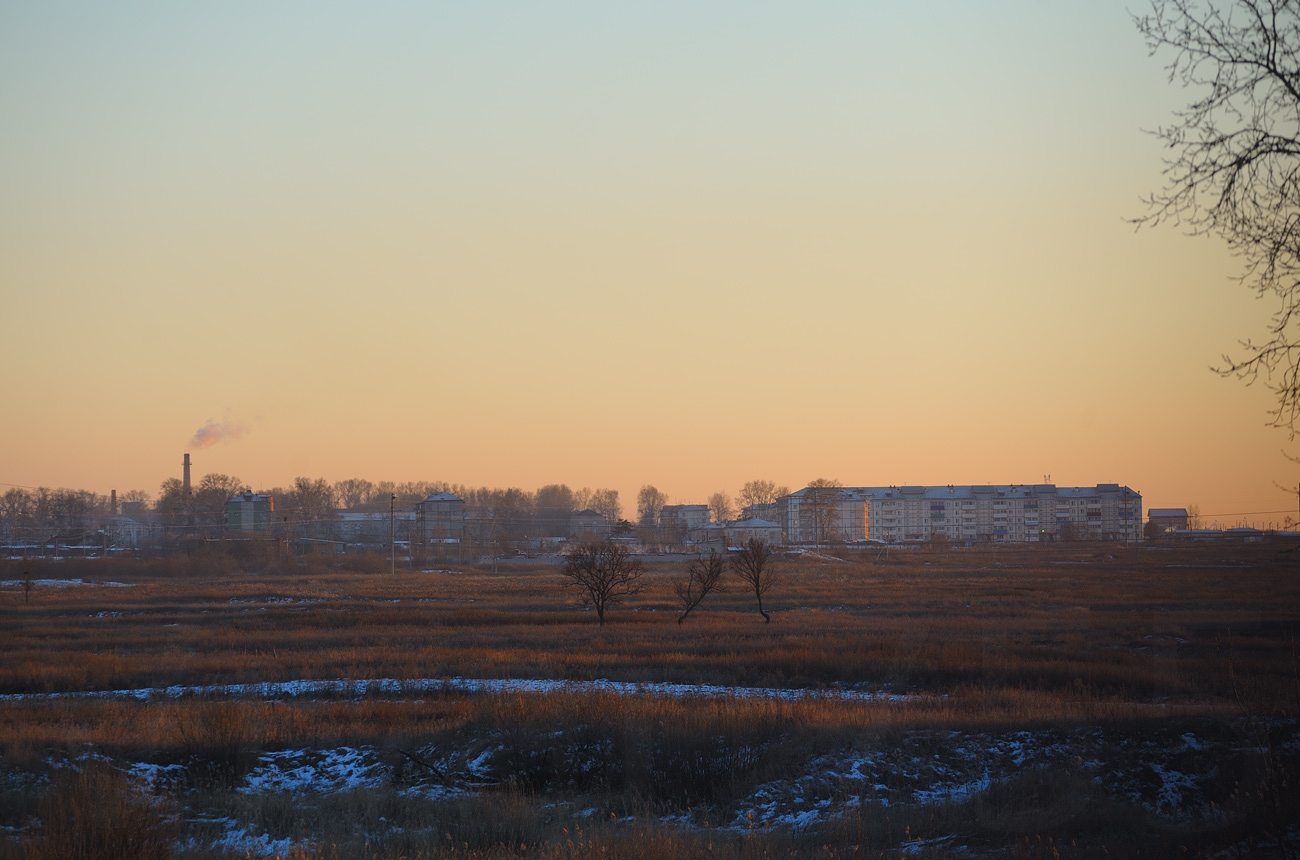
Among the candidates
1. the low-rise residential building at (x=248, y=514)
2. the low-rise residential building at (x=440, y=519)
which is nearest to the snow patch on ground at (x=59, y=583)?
the low-rise residential building at (x=248, y=514)

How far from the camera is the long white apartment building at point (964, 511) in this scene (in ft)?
561

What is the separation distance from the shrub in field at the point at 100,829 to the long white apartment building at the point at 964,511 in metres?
159

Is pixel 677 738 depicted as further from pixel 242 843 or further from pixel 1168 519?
pixel 1168 519

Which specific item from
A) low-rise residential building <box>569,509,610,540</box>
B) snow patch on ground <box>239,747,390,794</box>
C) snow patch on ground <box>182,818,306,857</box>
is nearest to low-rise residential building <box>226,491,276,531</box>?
low-rise residential building <box>569,509,610,540</box>

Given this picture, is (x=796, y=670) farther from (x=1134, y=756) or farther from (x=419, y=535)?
(x=419, y=535)

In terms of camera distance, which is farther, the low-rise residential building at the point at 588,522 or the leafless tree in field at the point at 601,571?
the low-rise residential building at the point at 588,522

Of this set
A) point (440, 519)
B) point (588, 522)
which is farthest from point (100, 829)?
point (588, 522)

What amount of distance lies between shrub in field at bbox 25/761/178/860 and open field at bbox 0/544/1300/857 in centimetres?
8

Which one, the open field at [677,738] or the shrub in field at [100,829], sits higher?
the shrub in field at [100,829]

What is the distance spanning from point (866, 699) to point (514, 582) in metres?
48.2

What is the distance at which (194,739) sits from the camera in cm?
1377

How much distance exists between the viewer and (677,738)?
13.2 meters

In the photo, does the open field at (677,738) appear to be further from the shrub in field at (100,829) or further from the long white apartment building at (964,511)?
the long white apartment building at (964,511)

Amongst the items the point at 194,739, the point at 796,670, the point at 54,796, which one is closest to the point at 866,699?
the point at 796,670
